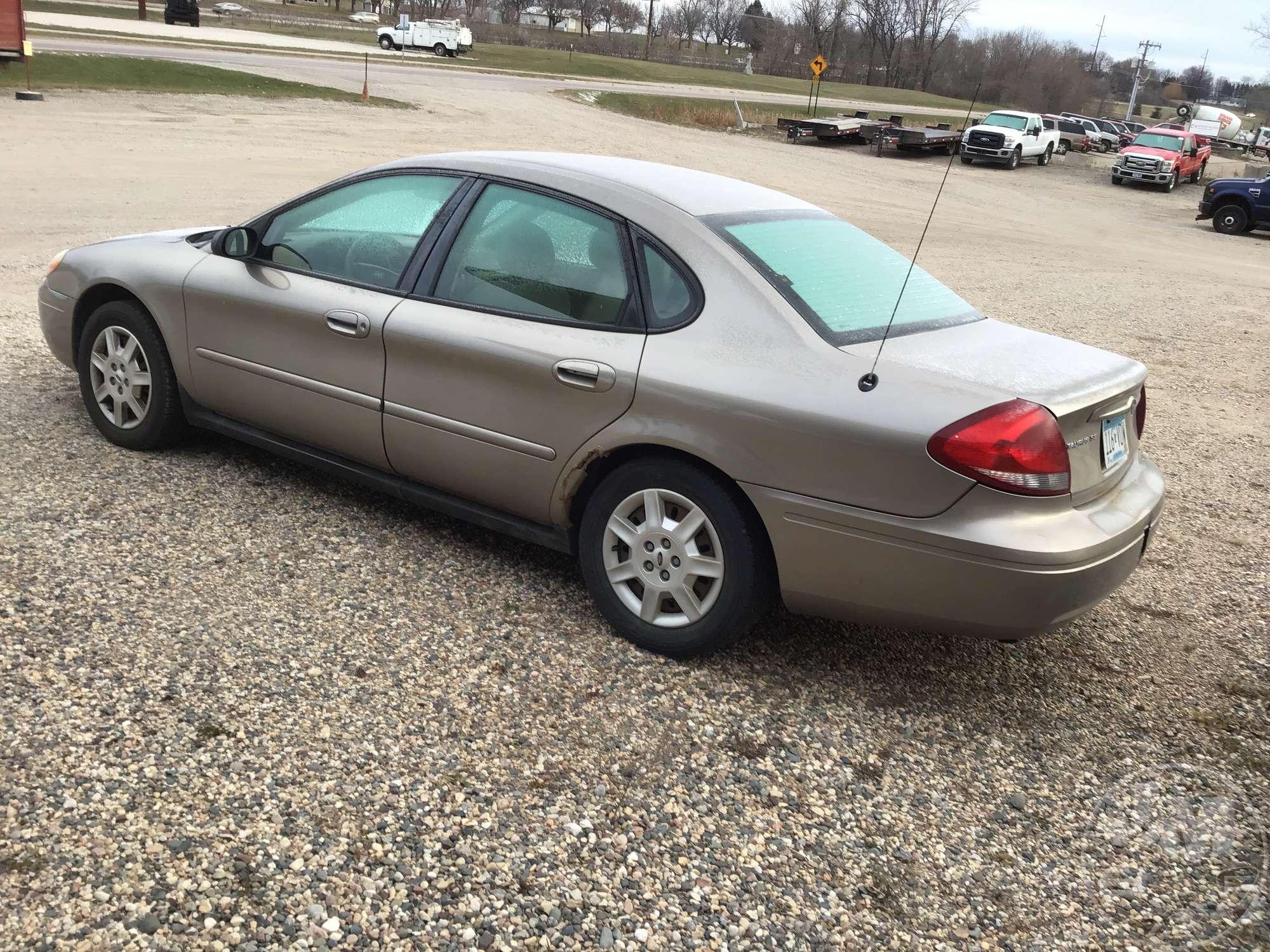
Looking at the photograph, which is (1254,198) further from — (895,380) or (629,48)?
(629,48)

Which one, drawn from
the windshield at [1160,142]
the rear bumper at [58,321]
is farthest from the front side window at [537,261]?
the windshield at [1160,142]

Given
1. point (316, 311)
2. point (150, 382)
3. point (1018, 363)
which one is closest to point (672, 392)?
point (1018, 363)

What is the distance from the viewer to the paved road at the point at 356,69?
32156 mm

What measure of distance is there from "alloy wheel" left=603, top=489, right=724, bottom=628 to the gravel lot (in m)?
0.21

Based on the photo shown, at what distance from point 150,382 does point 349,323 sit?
51.1 inches

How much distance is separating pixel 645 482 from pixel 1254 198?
2609cm

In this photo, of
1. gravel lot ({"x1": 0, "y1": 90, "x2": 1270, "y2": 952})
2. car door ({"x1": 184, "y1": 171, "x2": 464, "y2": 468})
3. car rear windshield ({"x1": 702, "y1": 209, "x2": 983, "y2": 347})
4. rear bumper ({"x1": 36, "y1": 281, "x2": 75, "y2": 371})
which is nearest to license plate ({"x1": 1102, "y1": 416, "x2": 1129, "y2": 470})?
car rear windshield ({"x1": 702, "y1": 209, "x2": 983, "y2": 347})

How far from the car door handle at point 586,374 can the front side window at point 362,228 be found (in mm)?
937

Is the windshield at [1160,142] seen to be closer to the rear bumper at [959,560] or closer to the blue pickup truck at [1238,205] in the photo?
the blue pickup truck at [1238,205]

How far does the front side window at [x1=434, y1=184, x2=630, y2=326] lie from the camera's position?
379cm

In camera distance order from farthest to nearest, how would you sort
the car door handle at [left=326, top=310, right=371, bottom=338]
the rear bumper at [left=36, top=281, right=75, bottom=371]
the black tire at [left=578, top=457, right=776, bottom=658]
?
1. the rear bumper at [left=36, top=281, right=75, bottom=371]
2. the car door handle at [left=326, top=310, right=371, bottom=338]
3. the black tire at [left=578, top=457, right=776, bottom=658]

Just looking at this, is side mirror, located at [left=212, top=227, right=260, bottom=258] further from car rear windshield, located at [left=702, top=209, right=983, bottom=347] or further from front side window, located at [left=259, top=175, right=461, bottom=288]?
car rear windshield, located at [left=702, top=209, right=983, bottom=347]

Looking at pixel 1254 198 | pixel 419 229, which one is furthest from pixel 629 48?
pixel 419 229

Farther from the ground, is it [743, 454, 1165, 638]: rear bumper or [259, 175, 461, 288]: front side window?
[259, 175, 461, 288]: front side window
